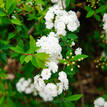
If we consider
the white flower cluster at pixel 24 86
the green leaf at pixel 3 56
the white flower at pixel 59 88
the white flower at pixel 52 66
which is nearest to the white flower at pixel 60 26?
the white flower at pixel 52 66

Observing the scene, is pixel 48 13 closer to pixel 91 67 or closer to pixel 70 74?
pixel 70 74

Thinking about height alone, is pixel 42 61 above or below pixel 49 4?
below

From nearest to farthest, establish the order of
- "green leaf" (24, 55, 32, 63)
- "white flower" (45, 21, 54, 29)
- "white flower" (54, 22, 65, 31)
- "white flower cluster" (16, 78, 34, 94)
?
"green leaf" (24, 55, 32, 63) < "white flower" (54, 22, 65, 31) < "white flower" (45, 21, 54, 29) < "white flower cluster" (16, 78, 34, 94)

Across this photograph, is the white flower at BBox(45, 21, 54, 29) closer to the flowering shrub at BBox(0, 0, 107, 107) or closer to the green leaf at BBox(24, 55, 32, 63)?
the flowering shrub at BBox(0, 0, 107, 107)

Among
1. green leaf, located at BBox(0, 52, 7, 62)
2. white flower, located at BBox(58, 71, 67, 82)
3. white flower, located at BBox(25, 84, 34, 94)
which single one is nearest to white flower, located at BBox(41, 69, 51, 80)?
white flower, located at BBox(58, 71, 67, 82)

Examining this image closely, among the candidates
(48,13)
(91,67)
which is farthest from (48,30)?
(91,67)

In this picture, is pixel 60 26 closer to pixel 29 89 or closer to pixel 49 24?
pixel 49 24

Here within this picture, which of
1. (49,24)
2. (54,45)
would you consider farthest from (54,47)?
(49,24)
